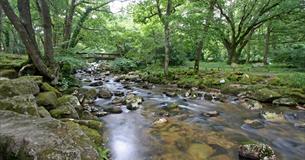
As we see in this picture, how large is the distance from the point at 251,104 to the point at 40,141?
6.68m

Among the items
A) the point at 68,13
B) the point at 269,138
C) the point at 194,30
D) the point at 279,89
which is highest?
the point at 68,13

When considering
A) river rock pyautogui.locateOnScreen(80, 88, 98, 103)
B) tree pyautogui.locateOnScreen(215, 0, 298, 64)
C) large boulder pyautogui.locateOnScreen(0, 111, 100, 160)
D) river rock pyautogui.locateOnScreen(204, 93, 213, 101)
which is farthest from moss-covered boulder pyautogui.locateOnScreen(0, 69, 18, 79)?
tree pyautogui.locateOnScreen(215, 0, 298, 64)

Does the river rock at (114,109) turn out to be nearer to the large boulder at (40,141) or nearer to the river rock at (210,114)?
the river rock at (210,114)

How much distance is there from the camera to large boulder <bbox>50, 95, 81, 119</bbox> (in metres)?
5.33

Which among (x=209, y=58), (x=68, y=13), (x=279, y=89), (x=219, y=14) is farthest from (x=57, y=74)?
(x=209, y=58)

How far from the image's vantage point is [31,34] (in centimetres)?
773

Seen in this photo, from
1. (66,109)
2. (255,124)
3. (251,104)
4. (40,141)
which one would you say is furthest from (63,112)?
(251,104)

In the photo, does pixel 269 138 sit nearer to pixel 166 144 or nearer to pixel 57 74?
pixel 166 144

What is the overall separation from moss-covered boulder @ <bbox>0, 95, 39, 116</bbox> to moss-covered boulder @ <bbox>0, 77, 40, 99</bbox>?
0.71 metres

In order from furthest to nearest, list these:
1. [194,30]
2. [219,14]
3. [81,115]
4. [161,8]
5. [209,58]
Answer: [209,58] → [219,14] → [161,8] → [194,30] → [81,115]

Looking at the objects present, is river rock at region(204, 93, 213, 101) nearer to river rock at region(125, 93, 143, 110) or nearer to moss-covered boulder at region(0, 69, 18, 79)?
river rock at region(125, 93, 143, 110)

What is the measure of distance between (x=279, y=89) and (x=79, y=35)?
11695 millimetres

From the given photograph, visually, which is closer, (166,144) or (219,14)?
(166,144)

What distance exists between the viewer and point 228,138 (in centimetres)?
523
